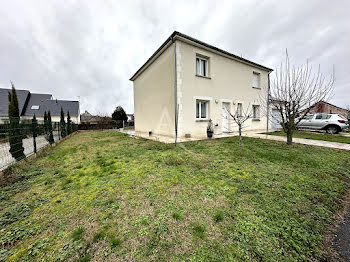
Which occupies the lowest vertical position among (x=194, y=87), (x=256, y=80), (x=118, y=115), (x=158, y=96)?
(x=158, y=96)

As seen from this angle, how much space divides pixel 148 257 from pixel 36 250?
1073mm

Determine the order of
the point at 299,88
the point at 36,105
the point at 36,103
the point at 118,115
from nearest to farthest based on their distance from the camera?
1. the point at 299,88
2. the point at 36,105
3. the point at 36,103
4. the point at 118,115

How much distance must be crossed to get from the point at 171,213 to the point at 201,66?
886 cm

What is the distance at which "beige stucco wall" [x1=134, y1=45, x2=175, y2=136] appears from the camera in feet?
26.3

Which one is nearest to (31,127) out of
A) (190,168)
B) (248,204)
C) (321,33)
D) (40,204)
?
(40,204)

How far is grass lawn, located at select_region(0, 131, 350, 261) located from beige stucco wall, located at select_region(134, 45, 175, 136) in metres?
5.68

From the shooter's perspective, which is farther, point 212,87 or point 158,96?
point 158,96

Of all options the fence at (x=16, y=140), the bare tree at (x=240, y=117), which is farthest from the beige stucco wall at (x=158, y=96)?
the fence at (x=16, y=140)

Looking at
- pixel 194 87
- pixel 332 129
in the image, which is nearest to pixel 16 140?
pixel 194 87

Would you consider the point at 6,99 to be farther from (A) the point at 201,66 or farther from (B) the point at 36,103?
(A) the point at 201,66

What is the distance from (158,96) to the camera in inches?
365

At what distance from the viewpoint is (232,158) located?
385 cm

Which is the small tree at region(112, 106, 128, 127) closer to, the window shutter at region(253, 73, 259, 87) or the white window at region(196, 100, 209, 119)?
the white window at region(196, 100, 209, 119)

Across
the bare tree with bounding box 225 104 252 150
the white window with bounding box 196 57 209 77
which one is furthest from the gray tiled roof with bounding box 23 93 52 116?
the bare tree with bounding box 225 104 252 150
